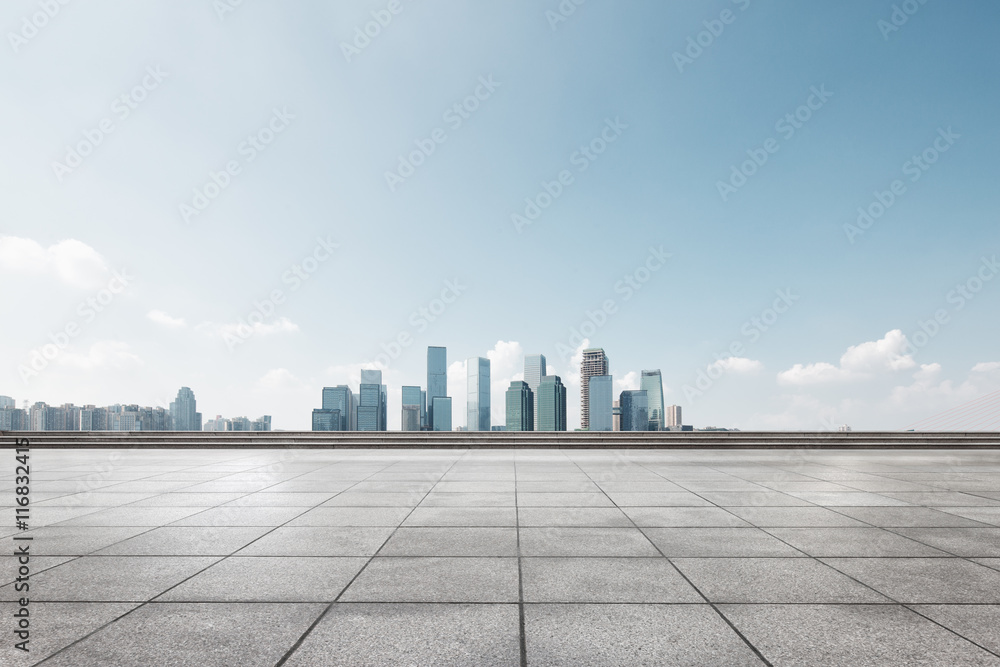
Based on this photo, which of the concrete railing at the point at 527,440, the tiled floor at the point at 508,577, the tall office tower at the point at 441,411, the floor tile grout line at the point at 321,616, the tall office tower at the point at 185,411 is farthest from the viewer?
the tall office tower at the point at 441,411

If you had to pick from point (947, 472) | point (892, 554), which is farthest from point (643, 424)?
point (892, 554)

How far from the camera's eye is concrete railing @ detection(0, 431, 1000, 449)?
22438mm

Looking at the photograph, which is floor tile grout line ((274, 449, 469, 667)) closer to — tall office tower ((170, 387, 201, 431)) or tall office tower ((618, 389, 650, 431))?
tall office tower ((618, 389, 650, 431))

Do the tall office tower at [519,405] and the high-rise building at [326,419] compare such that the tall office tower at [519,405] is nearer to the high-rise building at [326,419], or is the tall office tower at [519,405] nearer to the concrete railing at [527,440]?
the high-rise building at [326,419]

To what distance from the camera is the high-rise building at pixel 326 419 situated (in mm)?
117475

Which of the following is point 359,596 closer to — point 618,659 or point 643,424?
point 618,659

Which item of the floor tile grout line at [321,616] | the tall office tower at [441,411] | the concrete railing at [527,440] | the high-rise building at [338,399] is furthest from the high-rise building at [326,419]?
the floor tile grout line at [321,616]

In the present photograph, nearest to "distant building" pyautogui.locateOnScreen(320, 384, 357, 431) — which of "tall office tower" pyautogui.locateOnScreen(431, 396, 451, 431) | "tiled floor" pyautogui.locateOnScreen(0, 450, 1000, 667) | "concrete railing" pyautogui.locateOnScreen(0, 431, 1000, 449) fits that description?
"tall office tower" pyautogui.locateOnScreen(431, 396, 451, 431)

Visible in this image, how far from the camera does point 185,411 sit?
5153 inches

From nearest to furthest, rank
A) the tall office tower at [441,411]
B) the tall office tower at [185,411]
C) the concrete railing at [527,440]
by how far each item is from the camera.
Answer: the concrete railing at [527,440], the tall office tower at [185,411], the tall office tower at [441,411]

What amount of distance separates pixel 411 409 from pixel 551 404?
52400 millimetres

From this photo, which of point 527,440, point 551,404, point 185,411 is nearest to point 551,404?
point 551,404

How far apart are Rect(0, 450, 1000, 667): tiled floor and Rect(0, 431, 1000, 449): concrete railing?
41.8 feet

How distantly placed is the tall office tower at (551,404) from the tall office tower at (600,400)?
10617 millimetres
